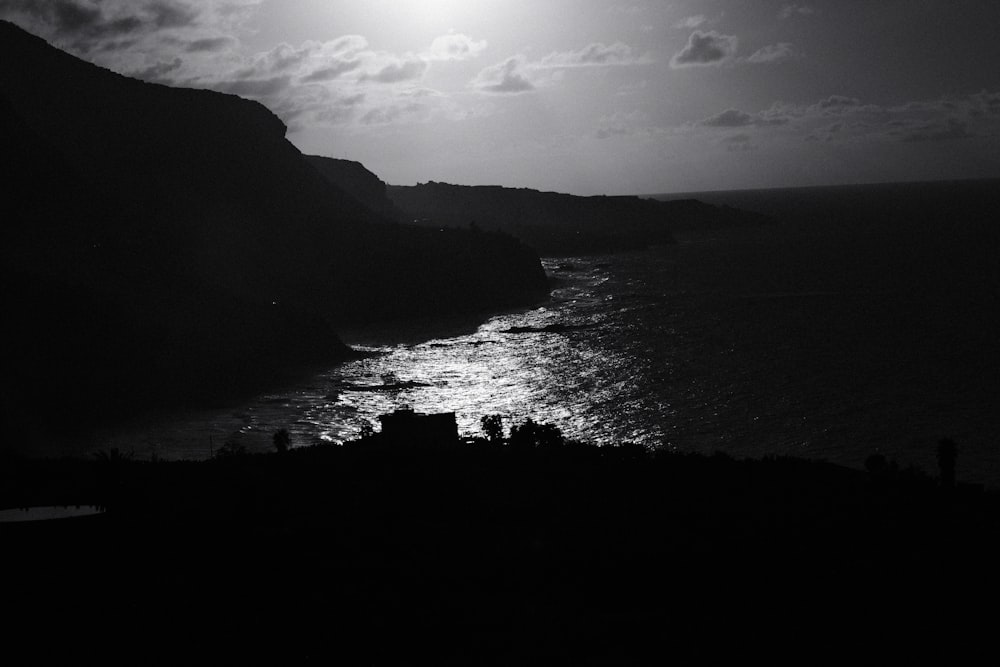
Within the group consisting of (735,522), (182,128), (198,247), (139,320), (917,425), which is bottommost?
(917,425)

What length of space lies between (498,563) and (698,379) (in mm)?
56615

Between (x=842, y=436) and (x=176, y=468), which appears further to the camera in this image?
(x=842, y=436)

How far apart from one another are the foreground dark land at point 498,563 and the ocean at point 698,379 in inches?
883

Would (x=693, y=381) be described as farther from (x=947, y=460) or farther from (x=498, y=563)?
(x=498, y=563)

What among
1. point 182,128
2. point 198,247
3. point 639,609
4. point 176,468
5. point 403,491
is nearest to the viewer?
point 639,609

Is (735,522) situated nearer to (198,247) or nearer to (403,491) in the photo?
(403,491)

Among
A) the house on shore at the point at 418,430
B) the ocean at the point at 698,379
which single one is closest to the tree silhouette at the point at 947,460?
the ocean at the point at 698,379

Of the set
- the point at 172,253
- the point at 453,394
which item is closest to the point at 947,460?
the point at 453,394

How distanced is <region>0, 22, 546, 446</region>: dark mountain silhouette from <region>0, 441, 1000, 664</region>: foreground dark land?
3509 cm

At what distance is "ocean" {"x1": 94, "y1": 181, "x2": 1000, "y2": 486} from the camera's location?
207 ft

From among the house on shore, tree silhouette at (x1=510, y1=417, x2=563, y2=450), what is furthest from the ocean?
the house on shore

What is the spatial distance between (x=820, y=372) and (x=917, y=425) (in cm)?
2001

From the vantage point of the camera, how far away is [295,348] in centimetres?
9288

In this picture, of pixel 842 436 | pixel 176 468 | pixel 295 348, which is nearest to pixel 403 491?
pixel 176 468
